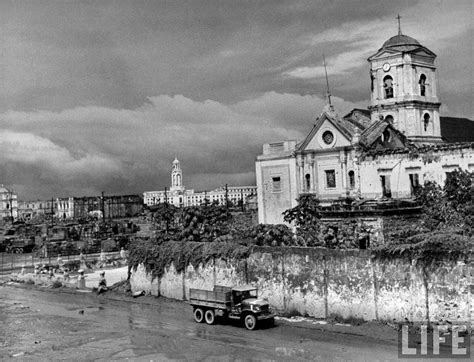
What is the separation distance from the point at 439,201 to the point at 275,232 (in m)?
12.0

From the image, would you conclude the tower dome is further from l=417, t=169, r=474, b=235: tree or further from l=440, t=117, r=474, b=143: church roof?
l=417, t=169, r=474, b=235: tree

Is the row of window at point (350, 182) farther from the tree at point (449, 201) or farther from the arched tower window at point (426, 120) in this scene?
the arched tower window at point (426, 120)

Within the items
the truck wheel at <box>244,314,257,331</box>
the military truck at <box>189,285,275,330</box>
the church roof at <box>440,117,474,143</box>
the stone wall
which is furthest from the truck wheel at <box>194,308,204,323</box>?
the church roof at <box>440,117,474,143</box>

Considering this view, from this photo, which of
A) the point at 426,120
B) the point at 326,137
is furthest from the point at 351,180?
the point at 426,120

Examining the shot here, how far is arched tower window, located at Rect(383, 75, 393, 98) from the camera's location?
49.8 metres

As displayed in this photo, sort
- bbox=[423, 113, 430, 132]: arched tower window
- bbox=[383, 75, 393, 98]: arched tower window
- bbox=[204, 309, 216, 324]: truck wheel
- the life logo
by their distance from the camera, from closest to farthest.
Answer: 1. the life logo
2. bbox=[204, 309, 216, 324]: truck wheel
3. bbox=[383, 75, 393, 98]: arched tower window
4. bbox=[423, 113, 430, 132]: arched tower window

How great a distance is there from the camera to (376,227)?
119 ft

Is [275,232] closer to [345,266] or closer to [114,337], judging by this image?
[345,266]

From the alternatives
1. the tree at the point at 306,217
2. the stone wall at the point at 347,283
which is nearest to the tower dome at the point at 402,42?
the tree at the point at 306,217

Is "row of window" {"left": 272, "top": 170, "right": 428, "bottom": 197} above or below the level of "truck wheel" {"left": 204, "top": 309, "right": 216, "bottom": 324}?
above

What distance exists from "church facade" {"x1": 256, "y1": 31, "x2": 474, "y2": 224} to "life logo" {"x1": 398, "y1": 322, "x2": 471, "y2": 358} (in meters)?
19.4

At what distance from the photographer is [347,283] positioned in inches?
1029

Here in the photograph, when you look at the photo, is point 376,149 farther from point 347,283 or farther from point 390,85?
point 347,283

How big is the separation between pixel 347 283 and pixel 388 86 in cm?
2795
